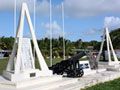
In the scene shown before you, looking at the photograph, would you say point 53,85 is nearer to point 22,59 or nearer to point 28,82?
point 28,82

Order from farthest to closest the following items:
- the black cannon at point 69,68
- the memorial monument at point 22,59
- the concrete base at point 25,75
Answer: the black cannon at point 69,68
the memorial monument at point 22,59
the concrete base at point 25,75

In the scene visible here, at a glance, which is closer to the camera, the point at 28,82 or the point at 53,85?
the point at 28,82

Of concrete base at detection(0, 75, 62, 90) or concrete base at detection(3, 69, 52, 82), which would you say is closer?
concrete base at detection(0, 75, 62, 90)

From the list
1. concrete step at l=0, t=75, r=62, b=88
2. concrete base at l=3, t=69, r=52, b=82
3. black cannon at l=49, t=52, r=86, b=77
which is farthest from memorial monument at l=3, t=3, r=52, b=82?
black cannon at l=49, t=52, r=86, b=77

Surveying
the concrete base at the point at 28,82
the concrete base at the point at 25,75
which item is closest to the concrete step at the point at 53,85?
the concrete base at the point at 28,82

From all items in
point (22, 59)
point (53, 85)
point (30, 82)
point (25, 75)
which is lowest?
point (53, 85)

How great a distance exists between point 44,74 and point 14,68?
1.49 m

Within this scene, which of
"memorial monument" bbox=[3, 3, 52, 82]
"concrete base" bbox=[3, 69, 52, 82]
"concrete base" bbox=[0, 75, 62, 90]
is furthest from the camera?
"memorial monument" bbox=[3, 3, 52, 82]

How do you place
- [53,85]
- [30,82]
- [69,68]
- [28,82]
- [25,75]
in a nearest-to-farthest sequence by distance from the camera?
[28,82] < [30,82] < [53,85] < [25,75] < [69,68]

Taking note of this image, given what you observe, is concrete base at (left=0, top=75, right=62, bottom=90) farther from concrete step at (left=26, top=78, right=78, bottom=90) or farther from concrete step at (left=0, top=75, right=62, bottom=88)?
concrete step at (left=26, top=78, right=78, bottom=90)

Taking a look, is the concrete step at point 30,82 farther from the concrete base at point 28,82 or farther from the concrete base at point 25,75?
the concrete base at point 25,75

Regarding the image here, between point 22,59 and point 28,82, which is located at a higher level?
point 22,59

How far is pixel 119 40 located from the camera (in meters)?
59.4

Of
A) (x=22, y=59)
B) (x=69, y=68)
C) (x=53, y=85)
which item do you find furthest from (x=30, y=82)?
(x=69, y=68)
